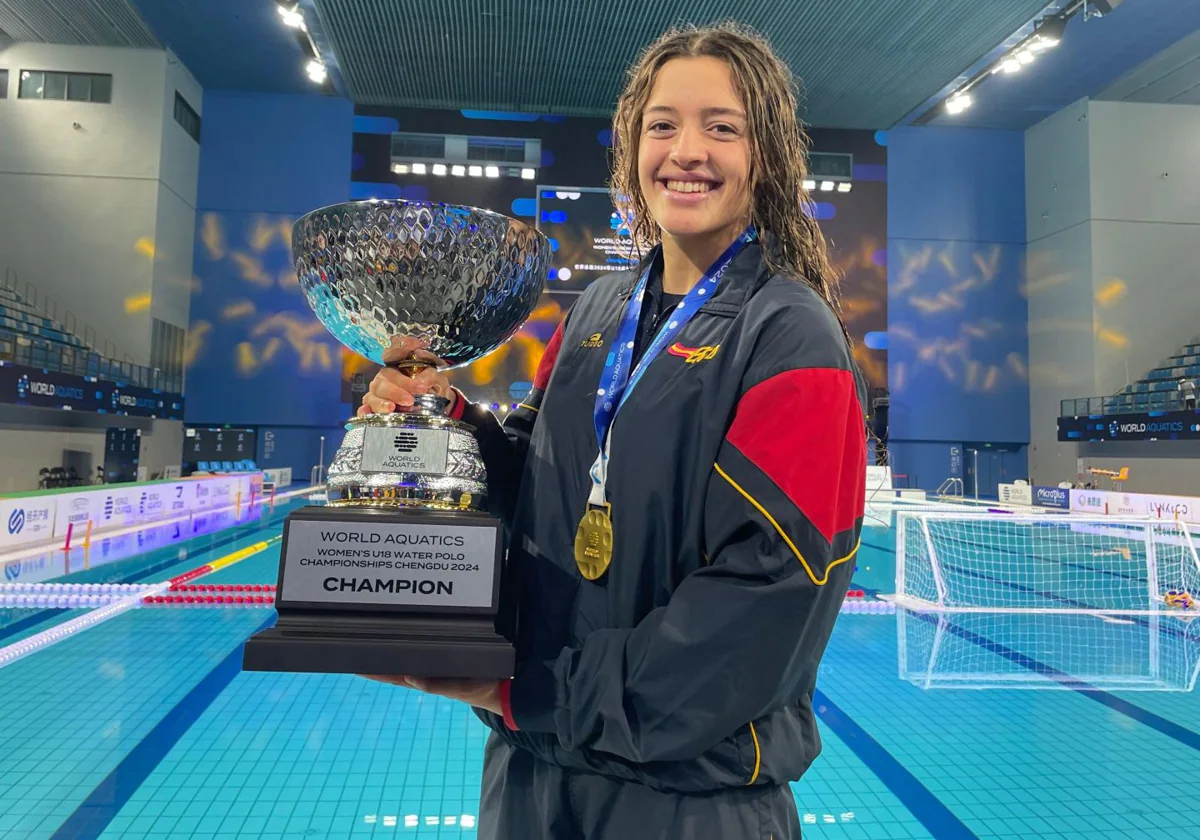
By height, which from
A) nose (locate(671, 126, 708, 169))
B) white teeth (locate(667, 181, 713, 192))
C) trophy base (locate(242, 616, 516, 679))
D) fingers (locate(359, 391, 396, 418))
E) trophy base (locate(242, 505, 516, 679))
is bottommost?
trophy base (locate(242, 616, 516, 679))

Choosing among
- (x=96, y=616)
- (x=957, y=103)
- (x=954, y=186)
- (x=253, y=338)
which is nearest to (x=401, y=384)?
(x=96, y=616)

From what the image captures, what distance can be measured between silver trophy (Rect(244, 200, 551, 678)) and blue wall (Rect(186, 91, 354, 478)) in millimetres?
13323

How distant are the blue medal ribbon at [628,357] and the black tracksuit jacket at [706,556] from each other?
0.05ft

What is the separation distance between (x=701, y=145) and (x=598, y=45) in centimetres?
1254

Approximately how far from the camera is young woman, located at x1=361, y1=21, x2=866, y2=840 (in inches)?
24.7

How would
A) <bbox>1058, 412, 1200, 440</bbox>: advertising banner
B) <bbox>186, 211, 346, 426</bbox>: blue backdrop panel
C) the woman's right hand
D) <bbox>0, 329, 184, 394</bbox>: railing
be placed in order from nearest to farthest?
the woman's right hand
<bbox>0, 329, 184, 394</bbox>: railing
<bbox>1058, 412, 1200, 440</bbox>: advertising banner
<bbox>186, 211, 346, 426</bbox>: blue backdrop panel

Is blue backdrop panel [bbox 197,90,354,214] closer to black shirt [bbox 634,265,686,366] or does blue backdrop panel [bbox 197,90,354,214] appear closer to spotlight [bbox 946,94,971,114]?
spotlight [bbox 946,94,971,114]

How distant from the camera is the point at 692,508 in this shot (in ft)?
2.28

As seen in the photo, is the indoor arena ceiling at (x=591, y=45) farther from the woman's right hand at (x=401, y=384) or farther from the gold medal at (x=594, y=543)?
the gold medal at (x=594, y=543)

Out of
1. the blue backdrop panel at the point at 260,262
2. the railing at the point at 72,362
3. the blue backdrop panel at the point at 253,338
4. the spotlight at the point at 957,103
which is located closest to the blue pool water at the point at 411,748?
the railing at the point at 72,362

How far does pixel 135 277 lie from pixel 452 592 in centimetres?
1420

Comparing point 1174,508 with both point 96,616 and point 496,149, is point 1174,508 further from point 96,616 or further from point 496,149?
point 496,149

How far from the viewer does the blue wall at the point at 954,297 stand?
14.5m

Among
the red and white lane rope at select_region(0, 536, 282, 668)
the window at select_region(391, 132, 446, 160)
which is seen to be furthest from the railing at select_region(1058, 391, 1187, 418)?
the red and white lane rope at select_region(0, 536, 282, 668)
